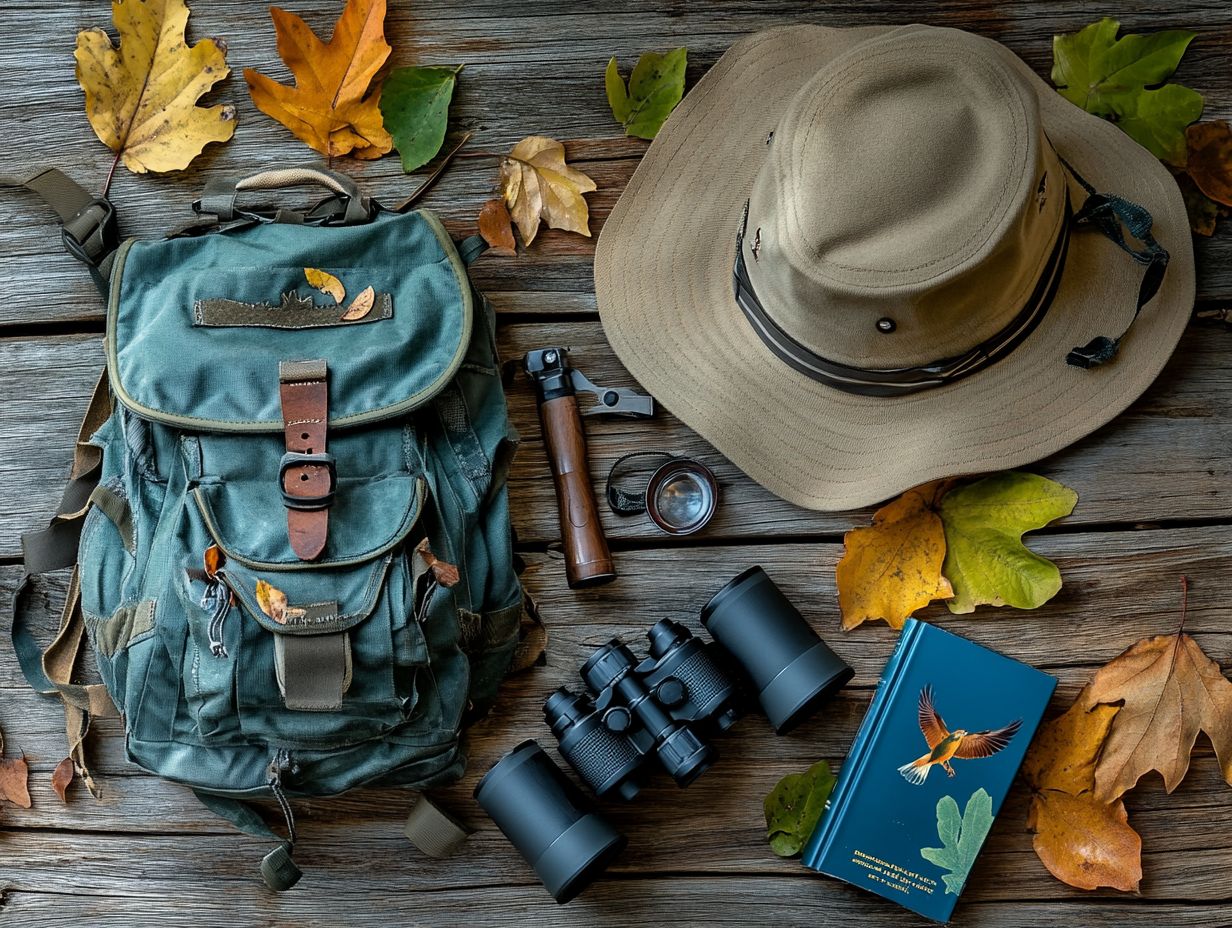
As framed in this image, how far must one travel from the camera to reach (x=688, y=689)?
135cm

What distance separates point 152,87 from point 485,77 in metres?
0.46

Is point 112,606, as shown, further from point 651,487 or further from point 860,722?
point 860,722

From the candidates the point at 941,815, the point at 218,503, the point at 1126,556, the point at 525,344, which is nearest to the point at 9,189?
the point at 218,503

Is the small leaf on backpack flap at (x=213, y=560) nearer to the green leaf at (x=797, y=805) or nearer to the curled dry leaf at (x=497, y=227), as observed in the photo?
the curled dry leaf at (x=497, y=227)

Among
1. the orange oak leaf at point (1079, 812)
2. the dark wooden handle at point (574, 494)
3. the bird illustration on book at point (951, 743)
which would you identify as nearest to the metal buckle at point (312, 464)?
the dark wooden handle at point (574, 494)

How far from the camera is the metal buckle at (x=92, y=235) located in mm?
1437

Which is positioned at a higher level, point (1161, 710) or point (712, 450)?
point (712, 450)

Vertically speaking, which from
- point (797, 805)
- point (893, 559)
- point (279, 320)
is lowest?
point (797, 805)

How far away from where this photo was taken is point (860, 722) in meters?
1.47

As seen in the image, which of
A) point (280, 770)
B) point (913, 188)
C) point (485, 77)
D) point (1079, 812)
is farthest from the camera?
point (485, 77)

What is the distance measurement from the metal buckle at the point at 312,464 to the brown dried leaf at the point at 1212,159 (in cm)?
122

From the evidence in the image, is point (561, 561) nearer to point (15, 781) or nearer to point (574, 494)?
point (574, 494)

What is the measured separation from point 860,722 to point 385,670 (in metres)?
0.65

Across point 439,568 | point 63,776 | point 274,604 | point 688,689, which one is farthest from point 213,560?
point 688,689
